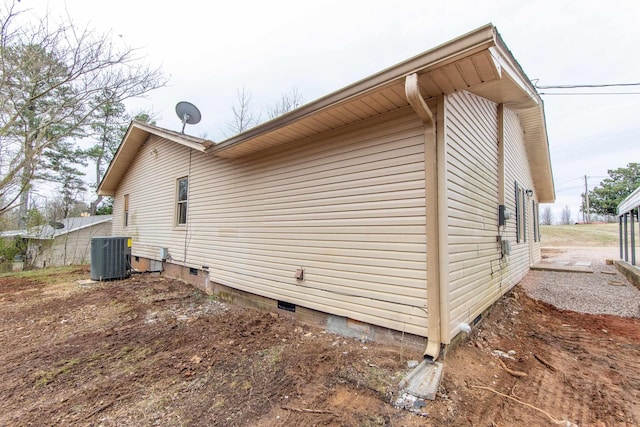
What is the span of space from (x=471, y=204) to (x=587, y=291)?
15.8 ft

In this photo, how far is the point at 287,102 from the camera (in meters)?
16.4

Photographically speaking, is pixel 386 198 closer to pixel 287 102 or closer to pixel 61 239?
pixel 287 102

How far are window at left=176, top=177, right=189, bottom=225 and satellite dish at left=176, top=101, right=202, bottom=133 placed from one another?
1.57 meters

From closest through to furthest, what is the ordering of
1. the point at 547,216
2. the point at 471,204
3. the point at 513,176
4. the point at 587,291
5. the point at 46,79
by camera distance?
the point at 471,204 → the point at 587,291 → the point at 513,176 → the point at 46,79 → the point at 547,216

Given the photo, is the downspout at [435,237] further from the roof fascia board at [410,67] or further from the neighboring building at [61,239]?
the neighboring building at [61,239]

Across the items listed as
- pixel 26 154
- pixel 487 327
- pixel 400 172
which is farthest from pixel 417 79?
pixel 26 154

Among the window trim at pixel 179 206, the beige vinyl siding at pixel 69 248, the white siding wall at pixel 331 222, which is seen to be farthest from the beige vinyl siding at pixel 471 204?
the beige vinyl siding at pixel 69 248

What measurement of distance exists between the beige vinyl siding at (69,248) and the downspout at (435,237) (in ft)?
51.9

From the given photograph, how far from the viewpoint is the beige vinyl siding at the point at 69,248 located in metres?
12.5

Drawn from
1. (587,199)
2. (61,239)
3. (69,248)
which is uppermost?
(587,199)

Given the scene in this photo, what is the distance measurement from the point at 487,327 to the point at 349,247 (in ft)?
7.84

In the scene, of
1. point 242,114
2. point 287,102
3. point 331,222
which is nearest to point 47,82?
point 331,222

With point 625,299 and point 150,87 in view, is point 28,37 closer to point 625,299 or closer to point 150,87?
point 150,87

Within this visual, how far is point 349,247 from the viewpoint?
140 inches
